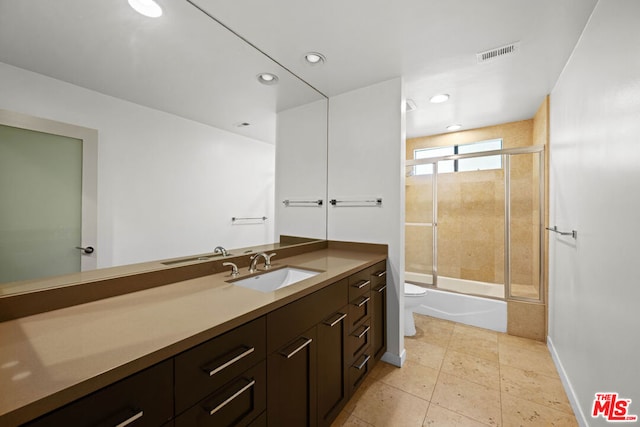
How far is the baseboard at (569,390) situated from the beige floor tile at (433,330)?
787mm

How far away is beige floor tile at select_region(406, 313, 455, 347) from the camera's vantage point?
2.47 metres

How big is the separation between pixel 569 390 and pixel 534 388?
0.19m

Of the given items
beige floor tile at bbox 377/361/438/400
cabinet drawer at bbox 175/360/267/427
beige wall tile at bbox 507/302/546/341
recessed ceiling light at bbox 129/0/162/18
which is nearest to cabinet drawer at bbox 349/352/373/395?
beige floor tile at bbox 377/361/438/400

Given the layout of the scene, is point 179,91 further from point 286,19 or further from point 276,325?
point 276,325

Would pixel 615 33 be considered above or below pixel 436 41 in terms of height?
below

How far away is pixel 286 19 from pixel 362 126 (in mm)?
1037

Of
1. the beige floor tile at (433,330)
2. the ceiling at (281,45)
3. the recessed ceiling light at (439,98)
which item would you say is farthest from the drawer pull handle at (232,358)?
the recessed ceiling light at (439,98)

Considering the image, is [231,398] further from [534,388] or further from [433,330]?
[433,330]

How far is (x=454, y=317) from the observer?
291 centimetres

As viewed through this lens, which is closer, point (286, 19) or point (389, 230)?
point (286, 19)

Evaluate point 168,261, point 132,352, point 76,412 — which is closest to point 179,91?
point 168,261

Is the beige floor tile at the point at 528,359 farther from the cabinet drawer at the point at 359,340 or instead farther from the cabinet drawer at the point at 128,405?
the cabinet drawer at the point at 128,405

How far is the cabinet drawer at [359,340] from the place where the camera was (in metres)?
1.58

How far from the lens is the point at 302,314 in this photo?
1180mm
